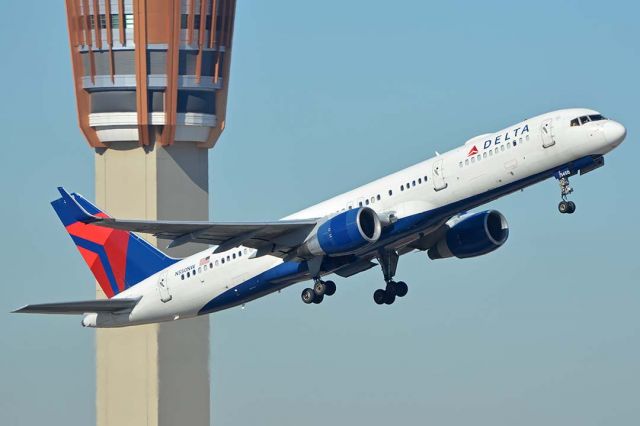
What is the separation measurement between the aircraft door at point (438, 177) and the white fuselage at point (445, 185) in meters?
0.04

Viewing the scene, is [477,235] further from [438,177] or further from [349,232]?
[349,232]

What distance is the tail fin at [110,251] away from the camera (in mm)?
89375

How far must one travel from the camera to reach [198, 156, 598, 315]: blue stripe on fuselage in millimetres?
76000

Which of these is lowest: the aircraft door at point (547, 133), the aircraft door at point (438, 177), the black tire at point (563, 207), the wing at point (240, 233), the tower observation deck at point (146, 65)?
the black tire at point (563, 207)

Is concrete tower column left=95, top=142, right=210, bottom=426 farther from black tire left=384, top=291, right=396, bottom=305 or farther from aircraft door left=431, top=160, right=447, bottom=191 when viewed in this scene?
aircraft door left=431, top=160, right=447, bottom=191

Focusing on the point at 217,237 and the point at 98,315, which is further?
the point at 98,315

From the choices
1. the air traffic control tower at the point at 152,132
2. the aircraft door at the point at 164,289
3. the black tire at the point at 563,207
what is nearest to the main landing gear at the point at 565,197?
the black tire at the point at 563,207

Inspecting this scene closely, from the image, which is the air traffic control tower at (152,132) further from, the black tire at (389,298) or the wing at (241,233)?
the wing at (241,233)

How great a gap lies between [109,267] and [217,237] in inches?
546

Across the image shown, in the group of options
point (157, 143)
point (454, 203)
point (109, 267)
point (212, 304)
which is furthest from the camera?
point (157, 143)

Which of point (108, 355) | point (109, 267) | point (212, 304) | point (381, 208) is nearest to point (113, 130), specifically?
point (108, 355)

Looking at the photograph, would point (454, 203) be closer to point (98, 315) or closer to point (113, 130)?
point (98, 315)

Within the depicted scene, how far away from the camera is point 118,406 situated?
4611 inches

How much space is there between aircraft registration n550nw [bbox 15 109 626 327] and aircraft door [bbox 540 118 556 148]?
2.2 inches
